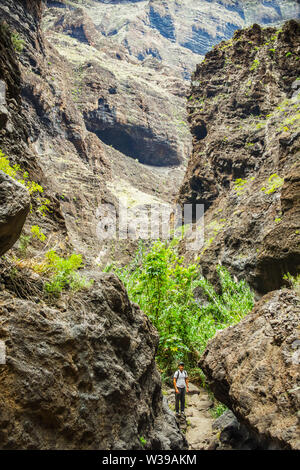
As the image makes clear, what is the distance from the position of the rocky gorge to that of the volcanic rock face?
0.10 m

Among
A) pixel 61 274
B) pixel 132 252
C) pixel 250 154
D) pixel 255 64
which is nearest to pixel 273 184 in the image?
pixel 250 154

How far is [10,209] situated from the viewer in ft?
10.6

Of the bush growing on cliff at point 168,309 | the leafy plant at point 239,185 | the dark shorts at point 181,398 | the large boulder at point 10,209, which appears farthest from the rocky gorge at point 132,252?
the bush growing on cliff at point 168,309

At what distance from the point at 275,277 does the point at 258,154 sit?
41.3 ft

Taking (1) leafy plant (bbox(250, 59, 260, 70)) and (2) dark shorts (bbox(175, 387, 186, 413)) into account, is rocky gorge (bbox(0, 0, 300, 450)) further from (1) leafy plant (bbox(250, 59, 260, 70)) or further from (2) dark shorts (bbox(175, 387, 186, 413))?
(2) dark shorts (bbox(175, 387, 186, 413))

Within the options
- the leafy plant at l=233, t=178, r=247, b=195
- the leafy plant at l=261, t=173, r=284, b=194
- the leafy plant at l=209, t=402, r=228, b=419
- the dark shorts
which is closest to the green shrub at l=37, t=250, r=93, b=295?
the dark shorts

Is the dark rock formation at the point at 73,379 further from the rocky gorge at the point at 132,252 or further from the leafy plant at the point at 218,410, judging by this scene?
the leafy plant at the point at 218,410

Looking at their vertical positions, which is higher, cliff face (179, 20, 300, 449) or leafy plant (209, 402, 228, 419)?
cliff face (179, 20, 300, 449)

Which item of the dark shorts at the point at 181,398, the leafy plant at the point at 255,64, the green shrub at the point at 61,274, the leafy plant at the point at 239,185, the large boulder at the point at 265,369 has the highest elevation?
the leafy plant at the point at 255,64

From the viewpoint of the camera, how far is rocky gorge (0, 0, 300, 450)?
3.46m

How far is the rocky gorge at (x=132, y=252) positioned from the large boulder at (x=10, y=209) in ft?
0.05

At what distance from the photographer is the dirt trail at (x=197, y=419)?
6.78 metres
